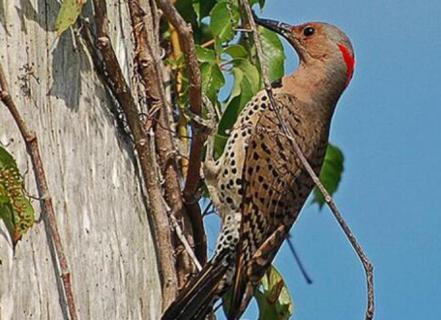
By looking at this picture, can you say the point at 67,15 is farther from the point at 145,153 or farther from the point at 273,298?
the point at 273,298

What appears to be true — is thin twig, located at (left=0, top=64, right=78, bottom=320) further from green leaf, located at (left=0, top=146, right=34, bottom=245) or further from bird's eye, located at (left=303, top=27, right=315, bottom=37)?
bird's eye, located at (left=303, top=27, right=315, bottom=37)

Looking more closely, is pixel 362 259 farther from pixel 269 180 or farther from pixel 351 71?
pixel 351 71

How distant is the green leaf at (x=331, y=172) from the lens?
9.86 feet

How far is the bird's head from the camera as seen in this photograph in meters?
3.30

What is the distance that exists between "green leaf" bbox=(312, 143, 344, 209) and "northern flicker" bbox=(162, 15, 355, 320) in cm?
3

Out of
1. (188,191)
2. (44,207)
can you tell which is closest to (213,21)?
(188,191)

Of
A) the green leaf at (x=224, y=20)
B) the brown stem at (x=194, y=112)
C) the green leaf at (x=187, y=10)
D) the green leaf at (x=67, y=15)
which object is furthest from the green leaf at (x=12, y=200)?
the green leaf at (x=187, y=10)

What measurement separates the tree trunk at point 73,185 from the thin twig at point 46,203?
0.01 metres

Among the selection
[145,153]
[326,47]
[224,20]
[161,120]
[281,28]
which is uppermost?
[281,28]

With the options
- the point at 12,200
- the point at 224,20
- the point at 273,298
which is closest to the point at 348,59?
the point at 224,20

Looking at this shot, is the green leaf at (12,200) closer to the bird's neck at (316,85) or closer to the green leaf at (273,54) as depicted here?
the green leaf at (273,54)

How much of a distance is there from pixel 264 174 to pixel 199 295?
0.47m

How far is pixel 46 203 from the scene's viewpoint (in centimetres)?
205

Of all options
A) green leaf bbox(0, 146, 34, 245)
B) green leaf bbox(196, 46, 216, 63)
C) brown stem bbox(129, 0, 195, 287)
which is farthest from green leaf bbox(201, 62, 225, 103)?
green leaf bbox(0, 146, 34, 245)
